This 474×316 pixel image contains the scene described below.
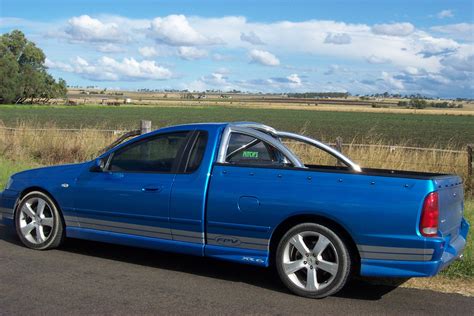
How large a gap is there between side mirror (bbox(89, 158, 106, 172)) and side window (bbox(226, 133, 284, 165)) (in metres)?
1.46

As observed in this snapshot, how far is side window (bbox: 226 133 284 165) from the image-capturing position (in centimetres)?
590

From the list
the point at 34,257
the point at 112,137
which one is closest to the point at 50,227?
the point at 34,257

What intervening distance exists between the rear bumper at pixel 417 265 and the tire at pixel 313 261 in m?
0.21

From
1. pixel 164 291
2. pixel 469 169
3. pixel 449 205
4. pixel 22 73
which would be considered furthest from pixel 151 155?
pixel 22 73

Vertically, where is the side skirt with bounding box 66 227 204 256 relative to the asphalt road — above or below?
above

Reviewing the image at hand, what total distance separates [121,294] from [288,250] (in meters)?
1.57

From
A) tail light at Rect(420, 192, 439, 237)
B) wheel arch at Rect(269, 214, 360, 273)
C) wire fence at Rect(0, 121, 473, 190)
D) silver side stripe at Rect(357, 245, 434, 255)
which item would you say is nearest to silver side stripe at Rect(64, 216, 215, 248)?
wheel arch at Rect(269, 214, 360, 273)

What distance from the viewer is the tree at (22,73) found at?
97.5m

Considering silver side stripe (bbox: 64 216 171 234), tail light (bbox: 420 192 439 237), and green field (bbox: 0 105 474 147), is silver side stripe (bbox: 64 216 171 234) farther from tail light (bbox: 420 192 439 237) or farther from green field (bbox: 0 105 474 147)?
green field (bbox: 0 105 474 147)

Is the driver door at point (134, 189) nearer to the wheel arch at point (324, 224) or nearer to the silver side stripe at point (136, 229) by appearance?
the silver side stripe at point (136, 229)

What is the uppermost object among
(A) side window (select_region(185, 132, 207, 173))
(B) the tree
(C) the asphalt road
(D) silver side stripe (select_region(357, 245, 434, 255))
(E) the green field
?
(B) the tree

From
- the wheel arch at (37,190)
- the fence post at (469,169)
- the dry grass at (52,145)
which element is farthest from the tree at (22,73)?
the wheel arch at (37,190)

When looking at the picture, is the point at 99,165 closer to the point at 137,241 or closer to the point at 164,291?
the point at 137,241

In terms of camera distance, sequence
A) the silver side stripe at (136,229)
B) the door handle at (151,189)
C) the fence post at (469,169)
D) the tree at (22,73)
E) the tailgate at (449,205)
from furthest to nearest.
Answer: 1. the tree at (22,73)
2. the fence post at (469,169)
3. the door handle at (151,189)
4. the silver side stripe at (136,229)
5. the tailgate at (449,205)
